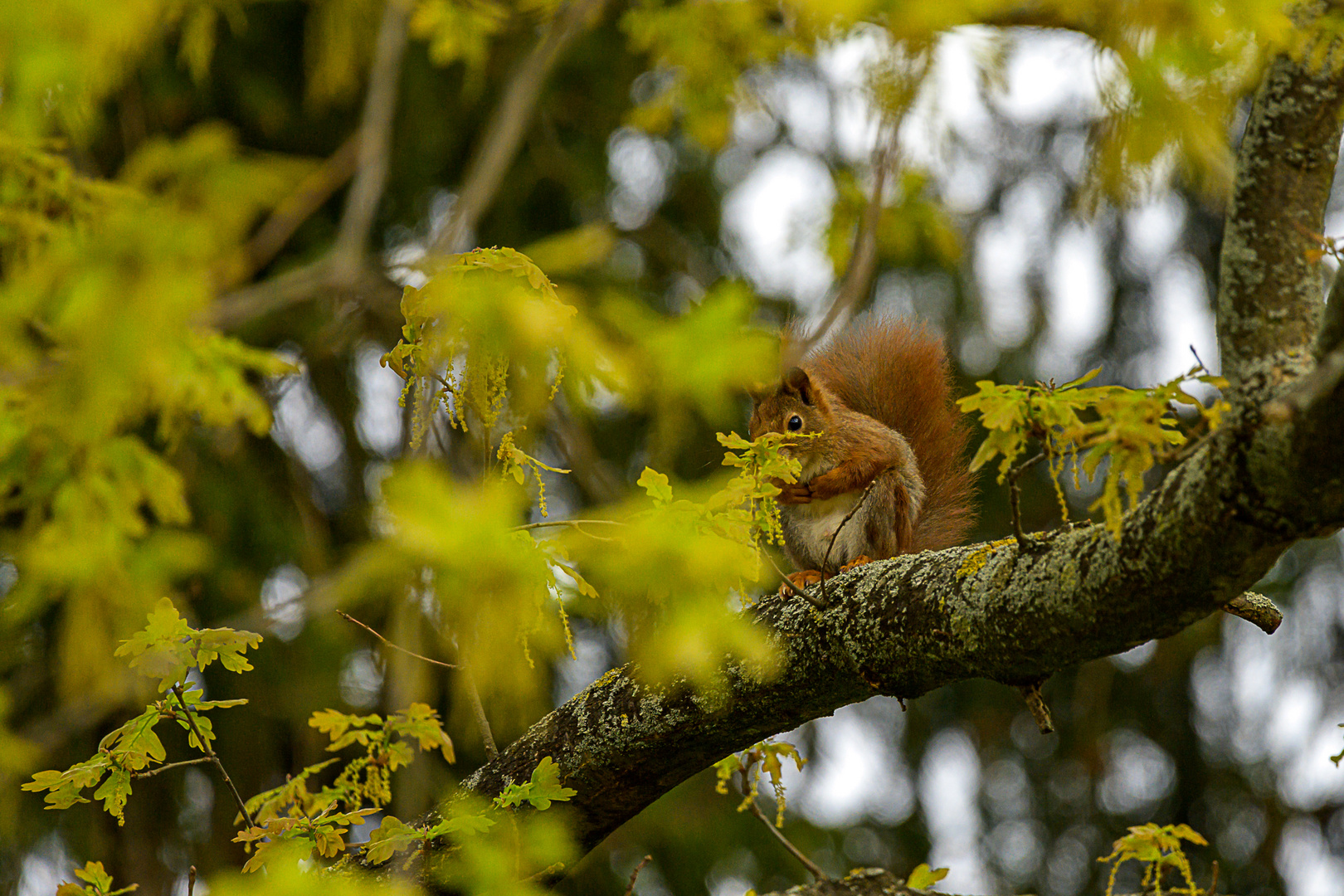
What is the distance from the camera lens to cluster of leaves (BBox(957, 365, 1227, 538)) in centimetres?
98

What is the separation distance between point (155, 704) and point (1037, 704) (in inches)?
41.1

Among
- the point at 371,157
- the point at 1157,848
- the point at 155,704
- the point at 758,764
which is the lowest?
the point at 758,764

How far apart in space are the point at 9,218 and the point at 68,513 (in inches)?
18.5

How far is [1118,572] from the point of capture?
113 centimetres

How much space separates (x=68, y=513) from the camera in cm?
186

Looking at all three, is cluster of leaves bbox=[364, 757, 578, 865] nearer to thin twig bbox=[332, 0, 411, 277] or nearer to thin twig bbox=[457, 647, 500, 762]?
thin twig bbox=[457, 647, 500, 762]

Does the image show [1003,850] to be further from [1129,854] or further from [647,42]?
[647,42]

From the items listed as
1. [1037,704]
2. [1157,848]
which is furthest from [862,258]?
[1157,848]

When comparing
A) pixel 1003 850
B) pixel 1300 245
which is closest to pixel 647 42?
pixel 1300 245

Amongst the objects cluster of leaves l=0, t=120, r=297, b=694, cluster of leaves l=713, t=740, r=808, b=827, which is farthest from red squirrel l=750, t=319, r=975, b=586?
cluster of leaves l=0, t=120, r=297, b=694

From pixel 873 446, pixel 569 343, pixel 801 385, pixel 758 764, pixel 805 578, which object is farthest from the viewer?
pixel 801 385

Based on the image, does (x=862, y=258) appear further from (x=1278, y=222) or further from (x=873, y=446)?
(x=873, y=446)

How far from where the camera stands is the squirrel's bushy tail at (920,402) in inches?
97.7

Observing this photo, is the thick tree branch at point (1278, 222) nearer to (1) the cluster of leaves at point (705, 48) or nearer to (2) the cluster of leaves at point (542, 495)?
(2) the cluster of leaves at point (542, 495)
